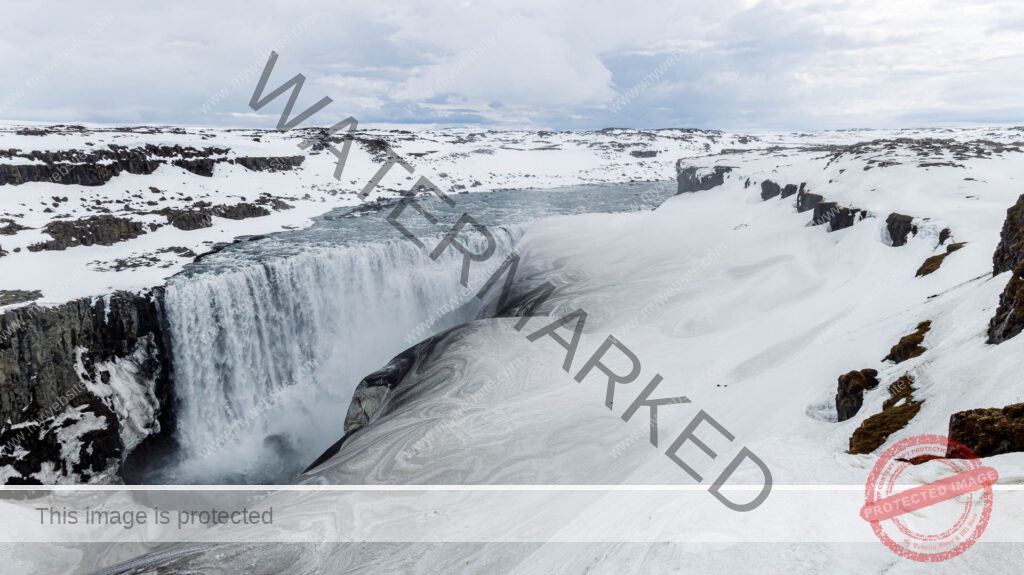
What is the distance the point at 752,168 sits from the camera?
53656 millimetres

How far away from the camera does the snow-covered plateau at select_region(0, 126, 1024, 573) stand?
6.27 metres

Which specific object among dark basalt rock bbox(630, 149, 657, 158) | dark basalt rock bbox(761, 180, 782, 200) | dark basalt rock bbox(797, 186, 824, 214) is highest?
dark basalt rock bbox(630, 149, 657, 158)

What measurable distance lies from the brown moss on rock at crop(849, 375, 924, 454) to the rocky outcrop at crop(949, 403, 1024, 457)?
1.23 m

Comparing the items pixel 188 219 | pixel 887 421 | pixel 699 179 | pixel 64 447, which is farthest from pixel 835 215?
pixel 699 179

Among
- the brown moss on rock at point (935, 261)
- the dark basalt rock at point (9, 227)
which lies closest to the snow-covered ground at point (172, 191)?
the dark basalt rock at point (9, 227)

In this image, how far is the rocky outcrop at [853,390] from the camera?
867 centimetres

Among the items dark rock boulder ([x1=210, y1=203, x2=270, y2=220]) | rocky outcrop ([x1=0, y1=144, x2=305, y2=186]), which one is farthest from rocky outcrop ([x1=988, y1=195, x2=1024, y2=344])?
rocky outcrop ([x1=0, y1=144, x2=305, y2=186])

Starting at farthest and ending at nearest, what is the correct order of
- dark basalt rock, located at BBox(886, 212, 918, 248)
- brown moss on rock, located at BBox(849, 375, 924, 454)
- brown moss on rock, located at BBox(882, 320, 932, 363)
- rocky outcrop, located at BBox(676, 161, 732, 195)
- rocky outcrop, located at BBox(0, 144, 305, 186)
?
rocky outcrop, located at BBox(676, 161, 732, 195) < rocky outcrop, located at BBox(0, 144, 305, 186) < dark basalt rock, located at BBox(886, 212, 918, 248) < brown moss on rock, located at BBox(882, 320, 932, 363) < brown moss on rock, located at BBox(849, 375, 924, 454)

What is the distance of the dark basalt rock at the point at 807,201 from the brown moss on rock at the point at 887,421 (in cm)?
2129

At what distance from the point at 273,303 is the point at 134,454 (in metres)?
7.70

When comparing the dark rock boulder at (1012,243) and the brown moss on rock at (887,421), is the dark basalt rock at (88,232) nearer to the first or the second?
the brown moss on rock at (887,421)

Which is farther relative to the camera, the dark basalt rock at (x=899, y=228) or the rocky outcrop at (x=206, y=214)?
the rocky outcrop at (x=206, y=214)

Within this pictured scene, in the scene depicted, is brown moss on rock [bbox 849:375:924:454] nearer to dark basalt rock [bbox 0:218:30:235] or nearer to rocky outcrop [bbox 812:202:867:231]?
rocky outcrop [bbox 812:202:867:231]

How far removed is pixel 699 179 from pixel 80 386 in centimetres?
5883
